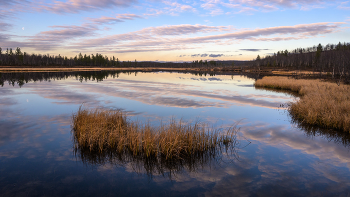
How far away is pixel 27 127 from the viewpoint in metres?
13.3

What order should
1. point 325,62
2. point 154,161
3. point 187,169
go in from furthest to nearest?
point 325,62 < point 154,161 < point 187,169

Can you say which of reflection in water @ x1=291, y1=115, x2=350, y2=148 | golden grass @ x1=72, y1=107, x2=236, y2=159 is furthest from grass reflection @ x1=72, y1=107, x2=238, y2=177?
reflection in water @ x1=291, y1=115, x2=350, y2=148

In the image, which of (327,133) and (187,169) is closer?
(187,169)

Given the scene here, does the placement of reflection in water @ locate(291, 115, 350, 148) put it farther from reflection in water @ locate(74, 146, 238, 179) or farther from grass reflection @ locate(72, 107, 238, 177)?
reflection in water @ locate(74, 146, 238, 179)

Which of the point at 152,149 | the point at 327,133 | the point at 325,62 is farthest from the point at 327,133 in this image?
the point at 325,62

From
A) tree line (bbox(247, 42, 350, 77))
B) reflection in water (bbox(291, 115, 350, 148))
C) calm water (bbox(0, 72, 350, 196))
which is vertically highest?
tree line (bbox(247, 42, 350, 77))

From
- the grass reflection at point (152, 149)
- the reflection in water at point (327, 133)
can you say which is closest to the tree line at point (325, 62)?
the reflection in water at point (327, 133)

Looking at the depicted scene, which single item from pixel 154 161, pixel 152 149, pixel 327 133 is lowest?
pixel 154 161

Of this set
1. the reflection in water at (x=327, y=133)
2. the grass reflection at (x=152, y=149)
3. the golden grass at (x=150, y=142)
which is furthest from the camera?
the reflection in water at (x=327, y=133)

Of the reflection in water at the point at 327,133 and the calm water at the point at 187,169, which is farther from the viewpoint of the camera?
the reflection in water at the point at 327,133

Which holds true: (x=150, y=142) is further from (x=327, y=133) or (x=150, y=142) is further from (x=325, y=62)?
(x=325, y=62)

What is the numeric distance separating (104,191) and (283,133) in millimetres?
11226

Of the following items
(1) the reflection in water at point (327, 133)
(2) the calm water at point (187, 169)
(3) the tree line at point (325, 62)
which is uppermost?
(3) the tree line at point (325, 62)

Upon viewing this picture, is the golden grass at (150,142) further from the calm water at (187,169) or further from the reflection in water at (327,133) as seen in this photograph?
the reflection in water at (327,133)
